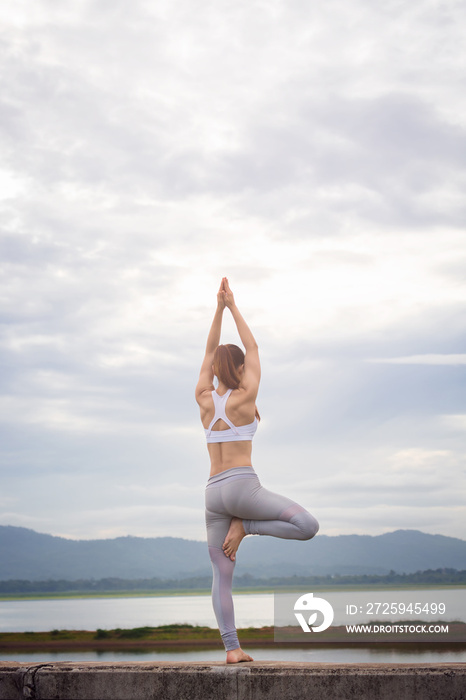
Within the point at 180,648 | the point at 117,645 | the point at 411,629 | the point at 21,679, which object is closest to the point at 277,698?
the point at 21,679

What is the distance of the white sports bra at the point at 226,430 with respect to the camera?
6.67 meters

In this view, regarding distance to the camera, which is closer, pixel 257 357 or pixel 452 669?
pixel 452 669

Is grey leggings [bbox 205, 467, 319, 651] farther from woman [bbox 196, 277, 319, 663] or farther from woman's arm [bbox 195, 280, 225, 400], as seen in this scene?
woman's arm [bbox 195, 280, 225, 400]

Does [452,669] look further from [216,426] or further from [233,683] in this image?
[216,426]

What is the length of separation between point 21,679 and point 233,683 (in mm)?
1804

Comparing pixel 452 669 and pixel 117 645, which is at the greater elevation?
pixel 452 669

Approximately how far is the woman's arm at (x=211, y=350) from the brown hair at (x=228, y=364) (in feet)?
0.46

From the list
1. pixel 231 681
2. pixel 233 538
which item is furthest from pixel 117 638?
pixel 231 681

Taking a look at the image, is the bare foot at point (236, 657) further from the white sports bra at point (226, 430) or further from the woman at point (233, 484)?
→ the white sports bra at point (226, 430)

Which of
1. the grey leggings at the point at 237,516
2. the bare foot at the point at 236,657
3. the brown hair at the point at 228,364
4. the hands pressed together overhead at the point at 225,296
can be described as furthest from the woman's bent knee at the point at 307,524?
the hands pressed together overhead at the point at 225,296

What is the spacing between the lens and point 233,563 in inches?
260

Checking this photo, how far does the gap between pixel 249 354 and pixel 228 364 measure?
0.76 ft

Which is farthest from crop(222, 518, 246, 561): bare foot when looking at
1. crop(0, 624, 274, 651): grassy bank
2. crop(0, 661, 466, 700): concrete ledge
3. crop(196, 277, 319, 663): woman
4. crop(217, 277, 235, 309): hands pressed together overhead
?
crop(0, 624, 274, 651): grassy bank

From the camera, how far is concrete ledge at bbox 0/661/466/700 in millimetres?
5145
